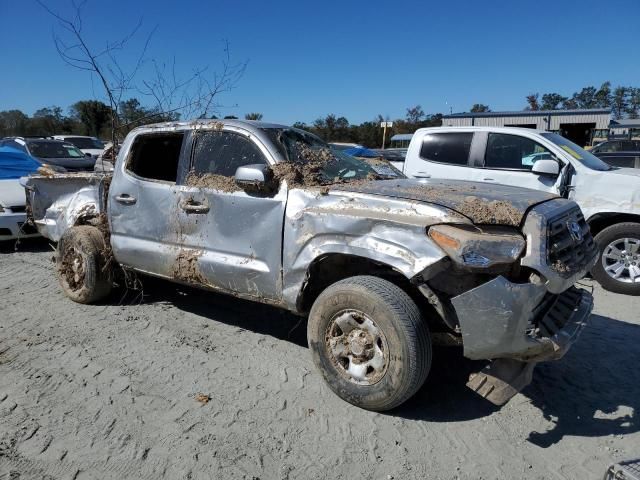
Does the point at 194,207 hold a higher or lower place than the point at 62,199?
higher

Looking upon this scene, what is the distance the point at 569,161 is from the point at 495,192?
343cm

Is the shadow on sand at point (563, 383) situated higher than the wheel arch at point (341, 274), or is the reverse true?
the wheel arch at point (341, 274)

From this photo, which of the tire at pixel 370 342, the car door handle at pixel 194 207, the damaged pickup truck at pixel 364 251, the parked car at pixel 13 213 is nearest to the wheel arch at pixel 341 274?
the damaged pickup truck at pixel 364 251

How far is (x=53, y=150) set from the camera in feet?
47.3

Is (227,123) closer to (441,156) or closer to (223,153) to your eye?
(223,153)

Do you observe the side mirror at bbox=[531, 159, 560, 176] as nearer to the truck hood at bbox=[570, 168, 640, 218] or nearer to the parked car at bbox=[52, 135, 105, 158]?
the truck hood at bbox=[570, 168, 640, 218]

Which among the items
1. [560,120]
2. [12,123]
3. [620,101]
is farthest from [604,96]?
[12,123]

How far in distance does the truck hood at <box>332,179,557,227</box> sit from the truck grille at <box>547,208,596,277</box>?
195mm

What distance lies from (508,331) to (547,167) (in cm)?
391

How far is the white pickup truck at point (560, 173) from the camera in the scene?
579 cm

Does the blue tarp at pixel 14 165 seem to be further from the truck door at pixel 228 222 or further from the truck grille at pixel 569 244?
the truck grille at pixel 569 244

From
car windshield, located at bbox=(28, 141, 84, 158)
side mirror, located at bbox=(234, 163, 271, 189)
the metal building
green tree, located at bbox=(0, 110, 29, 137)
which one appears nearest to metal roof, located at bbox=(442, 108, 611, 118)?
the metal building

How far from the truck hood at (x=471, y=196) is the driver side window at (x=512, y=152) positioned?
120 inches

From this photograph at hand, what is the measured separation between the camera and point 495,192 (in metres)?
3.40
